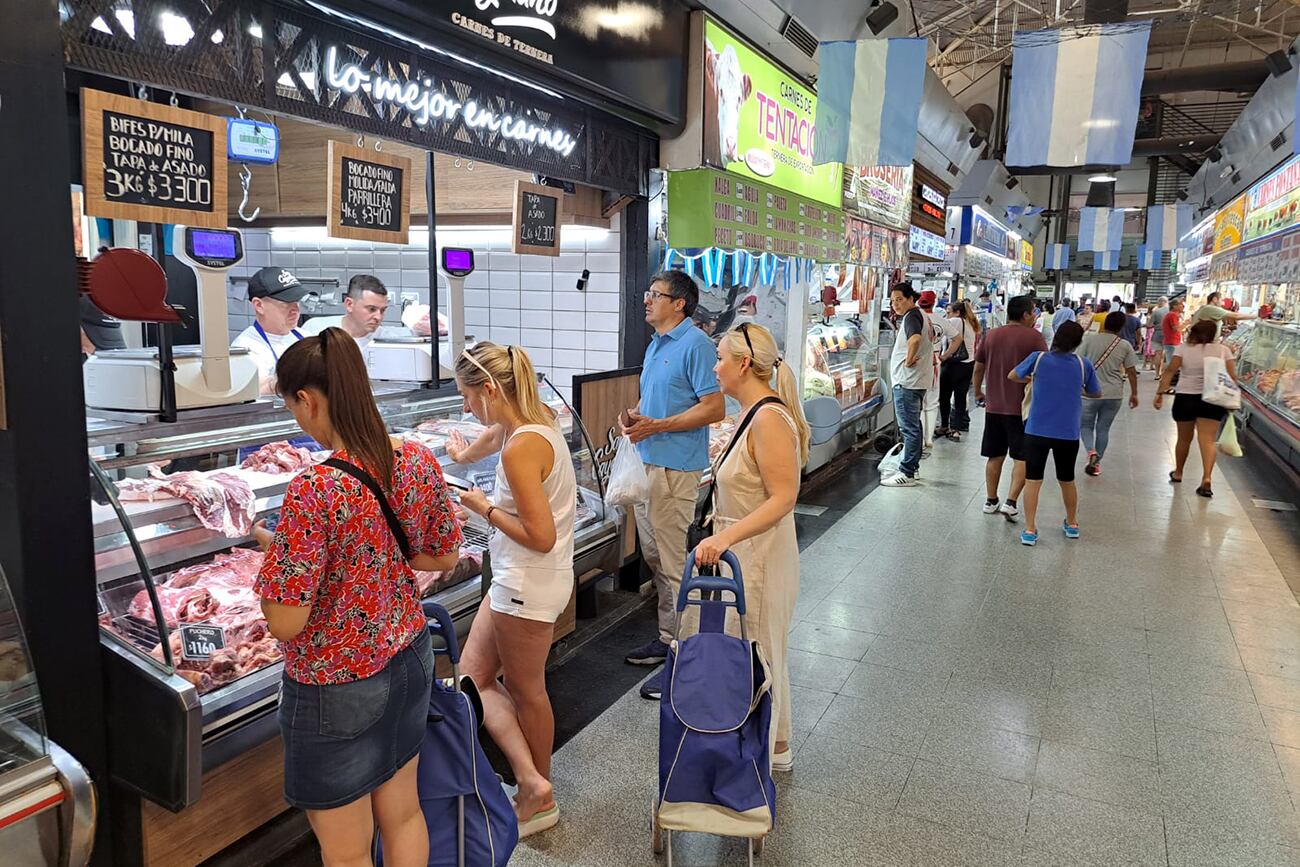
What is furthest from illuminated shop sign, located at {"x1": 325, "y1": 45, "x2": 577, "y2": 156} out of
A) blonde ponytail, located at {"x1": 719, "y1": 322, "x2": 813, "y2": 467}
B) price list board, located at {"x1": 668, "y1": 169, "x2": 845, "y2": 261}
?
blonde ponytail, located at {"x1": 719, "y1": 322, "x2": 813, "y2": 467}

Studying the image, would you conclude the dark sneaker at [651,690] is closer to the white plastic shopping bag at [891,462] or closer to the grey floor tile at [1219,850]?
the grey floor tile at [1219,850]

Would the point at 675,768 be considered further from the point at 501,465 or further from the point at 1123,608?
the point at 1123,608

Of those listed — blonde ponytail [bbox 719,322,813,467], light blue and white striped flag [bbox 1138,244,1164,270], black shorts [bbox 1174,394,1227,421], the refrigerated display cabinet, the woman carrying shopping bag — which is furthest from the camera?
light blue and white striped flag [bbox 1138,244,1164,270]

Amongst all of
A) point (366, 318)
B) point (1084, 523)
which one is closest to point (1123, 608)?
point (1084, 523)

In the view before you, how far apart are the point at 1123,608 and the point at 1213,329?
4.26 meters

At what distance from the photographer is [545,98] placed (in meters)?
4.54

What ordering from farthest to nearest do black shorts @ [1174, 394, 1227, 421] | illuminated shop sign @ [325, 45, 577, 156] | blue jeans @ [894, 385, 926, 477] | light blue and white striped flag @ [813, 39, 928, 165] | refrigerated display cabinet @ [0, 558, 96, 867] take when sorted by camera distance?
1. blue jeans @ [894, 385, 926, 477]
2. black shorts @ [1174, 394, 1227, 421]
3. light blue and white striped flag @ [813, 39, 928, 165]
4. illuminated shop sign @ [325, 45, 577, 156]
5. refrigerated display cabinet @ [0, 558, 96, 867]

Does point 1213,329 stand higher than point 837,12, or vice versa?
point 837,12

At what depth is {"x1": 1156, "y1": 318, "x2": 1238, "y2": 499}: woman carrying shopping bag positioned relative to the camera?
8102 millimetres

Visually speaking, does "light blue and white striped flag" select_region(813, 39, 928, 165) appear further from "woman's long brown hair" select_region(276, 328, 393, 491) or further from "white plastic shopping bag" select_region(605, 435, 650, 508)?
"woman's long brown hair" select_region(276, 328, 393, 491)

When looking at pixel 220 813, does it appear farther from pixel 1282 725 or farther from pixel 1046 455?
pixel 1046 455

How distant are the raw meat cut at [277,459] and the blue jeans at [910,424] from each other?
6.45 m

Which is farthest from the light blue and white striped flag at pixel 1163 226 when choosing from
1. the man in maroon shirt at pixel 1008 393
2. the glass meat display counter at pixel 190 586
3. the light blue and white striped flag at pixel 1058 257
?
the glass meat display counter at pixel 190 586

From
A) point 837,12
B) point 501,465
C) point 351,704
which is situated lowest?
point 351,704
